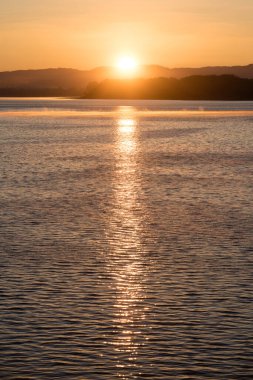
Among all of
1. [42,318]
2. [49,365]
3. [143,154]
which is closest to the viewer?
[49,365]

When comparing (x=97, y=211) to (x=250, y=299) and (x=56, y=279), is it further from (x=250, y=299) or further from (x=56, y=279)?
(x=250, y=299)

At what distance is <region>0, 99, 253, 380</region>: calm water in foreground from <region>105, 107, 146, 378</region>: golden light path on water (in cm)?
4

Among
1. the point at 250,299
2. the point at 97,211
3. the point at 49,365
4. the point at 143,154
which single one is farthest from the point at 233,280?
the point at 143,154

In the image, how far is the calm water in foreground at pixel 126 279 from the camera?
73.6ft

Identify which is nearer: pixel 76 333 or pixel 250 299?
pixel 76 333

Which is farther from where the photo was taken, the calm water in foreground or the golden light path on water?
the golden light path on water

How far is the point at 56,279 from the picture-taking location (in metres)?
30.2

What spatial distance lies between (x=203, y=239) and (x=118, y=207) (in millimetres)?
12074

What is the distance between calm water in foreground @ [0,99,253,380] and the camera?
22.4 metres

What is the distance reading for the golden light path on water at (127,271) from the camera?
23.6 meters

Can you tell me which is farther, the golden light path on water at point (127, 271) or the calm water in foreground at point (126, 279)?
the golden light path on water at point (127, 271)

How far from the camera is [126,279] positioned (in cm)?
3052

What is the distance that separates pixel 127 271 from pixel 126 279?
1261mm

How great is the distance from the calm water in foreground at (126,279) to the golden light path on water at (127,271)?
0.04 m
